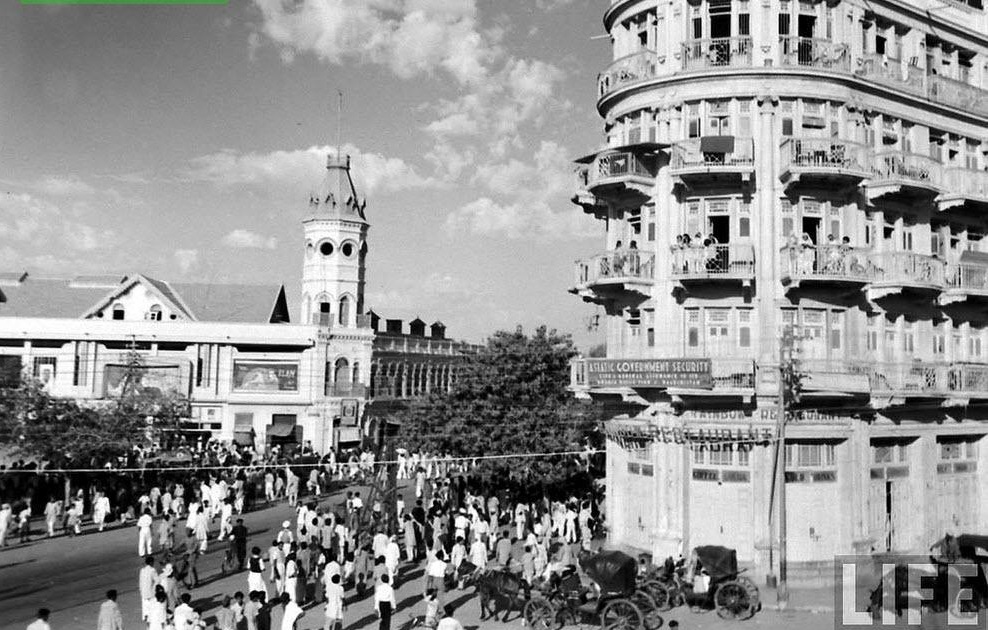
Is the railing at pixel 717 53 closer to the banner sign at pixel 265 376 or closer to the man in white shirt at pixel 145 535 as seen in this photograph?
the man in white shirt at pixel 145 535

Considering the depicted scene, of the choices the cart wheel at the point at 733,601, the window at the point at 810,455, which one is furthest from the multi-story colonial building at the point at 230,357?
the cart wheel at the point at 733,601

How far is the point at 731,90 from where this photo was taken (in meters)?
27.0

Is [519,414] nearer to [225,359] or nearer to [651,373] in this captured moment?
[651,373]

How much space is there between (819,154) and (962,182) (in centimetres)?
691

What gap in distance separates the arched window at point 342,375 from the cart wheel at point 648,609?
155ft

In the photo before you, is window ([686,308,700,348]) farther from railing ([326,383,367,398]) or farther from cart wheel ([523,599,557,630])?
railing ([326,383,367,398])

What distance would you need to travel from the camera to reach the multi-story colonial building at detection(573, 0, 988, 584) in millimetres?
26219

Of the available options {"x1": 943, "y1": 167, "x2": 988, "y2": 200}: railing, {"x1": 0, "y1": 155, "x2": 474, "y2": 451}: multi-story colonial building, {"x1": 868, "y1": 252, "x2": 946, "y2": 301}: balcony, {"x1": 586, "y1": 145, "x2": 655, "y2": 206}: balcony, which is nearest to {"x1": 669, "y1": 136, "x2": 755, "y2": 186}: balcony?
{"x1": 586, "y1": 145, "x2": 655, "y2": 206}: balcony

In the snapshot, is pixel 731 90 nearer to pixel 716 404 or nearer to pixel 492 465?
pixel 716 404

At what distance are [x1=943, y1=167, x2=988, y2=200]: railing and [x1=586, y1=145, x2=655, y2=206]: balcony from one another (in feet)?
33.1

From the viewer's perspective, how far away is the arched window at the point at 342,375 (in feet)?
215

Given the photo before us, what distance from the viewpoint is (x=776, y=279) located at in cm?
2678

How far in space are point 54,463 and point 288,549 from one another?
59.6 feet

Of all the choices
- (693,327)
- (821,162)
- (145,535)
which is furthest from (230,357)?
(821,162)
